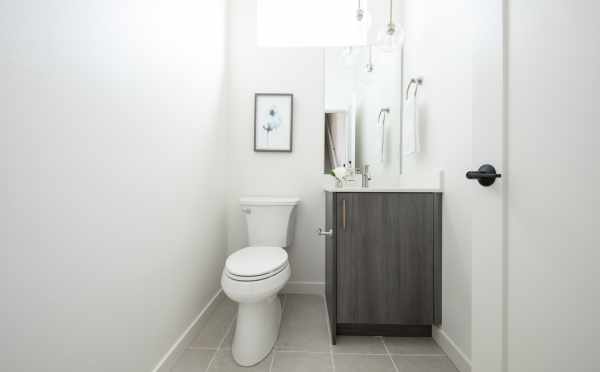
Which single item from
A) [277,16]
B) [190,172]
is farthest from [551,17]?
[277,16]

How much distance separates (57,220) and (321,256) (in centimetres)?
170

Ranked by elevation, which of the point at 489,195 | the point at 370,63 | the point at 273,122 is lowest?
the point at 489,195

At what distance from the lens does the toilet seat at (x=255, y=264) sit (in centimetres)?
121

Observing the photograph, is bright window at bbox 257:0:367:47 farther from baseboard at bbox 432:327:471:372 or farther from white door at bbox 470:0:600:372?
baseboard at bbox 432:327:471:372

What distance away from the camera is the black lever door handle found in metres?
0.57

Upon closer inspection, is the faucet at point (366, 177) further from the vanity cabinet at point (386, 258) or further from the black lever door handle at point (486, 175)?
the black lever door handle at point (486, 175)

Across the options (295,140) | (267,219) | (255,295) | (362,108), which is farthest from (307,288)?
(362,108)

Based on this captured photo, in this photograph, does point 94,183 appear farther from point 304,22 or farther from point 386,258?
point 304,22

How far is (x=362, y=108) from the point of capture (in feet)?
6.76

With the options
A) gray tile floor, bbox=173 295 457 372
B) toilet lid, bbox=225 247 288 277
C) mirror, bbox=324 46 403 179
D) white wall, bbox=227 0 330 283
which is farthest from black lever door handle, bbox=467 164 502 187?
white wall, bbox=227 0 330 283

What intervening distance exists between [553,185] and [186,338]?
1.59 meters

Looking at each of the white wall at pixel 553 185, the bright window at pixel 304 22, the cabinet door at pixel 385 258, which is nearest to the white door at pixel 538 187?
the white wall at pixel 553 185

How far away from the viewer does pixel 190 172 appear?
57.3 inches

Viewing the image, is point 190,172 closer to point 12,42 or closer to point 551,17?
point 12,42
